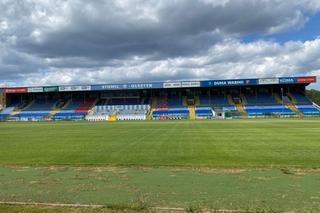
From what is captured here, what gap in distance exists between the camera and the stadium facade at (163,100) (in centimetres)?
8825

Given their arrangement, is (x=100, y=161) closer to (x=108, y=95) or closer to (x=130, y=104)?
(x=130, y=104)

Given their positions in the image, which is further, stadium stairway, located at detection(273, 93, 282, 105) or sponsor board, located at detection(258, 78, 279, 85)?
stadium stairway, located at detection(273, 93, 282, 105)

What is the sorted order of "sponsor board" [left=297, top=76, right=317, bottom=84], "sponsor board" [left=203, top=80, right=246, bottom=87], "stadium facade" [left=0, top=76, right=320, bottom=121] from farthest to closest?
"sponsor board" [left=203, top=80, right=246, bottom=87] → "stadium facade" [left=0, top=76, right=320, bottom=121] → "sponsor board" [left=297, top=76, right=317, bottom=84]

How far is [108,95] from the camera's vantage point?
105 metres

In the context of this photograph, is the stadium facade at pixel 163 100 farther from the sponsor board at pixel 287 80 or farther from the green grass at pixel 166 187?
the green grass at pixel 166 187

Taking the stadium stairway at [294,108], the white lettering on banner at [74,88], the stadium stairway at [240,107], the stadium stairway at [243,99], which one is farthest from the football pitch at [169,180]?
the white lettering on banner at [74,88]

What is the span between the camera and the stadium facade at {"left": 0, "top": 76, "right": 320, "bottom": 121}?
88250 mm

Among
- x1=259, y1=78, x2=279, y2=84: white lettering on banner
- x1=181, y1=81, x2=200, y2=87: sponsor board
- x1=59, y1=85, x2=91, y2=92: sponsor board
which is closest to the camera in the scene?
x1=259, y1=78, x2=279, y2=84: white lettering on banner

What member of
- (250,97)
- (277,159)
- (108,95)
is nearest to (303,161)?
(277,159)

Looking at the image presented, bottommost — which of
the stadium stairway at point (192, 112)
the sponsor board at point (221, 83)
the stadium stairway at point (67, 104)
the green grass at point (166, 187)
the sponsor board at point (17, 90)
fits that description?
the green grass at point (166, 187)

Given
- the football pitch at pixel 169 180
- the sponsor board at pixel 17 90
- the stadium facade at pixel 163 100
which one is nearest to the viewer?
the football pitch at pixel 169 180

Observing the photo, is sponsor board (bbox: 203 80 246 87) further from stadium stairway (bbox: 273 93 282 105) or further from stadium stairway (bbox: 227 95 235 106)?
stadium stairway (bbox: 273 93 282 105)

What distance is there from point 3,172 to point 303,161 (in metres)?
10.6

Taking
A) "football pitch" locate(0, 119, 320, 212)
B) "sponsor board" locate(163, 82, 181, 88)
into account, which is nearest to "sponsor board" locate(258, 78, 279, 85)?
"sponsor board" locate(163, 82, 181, 88)
